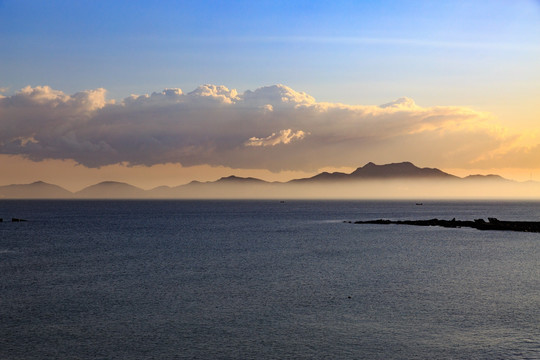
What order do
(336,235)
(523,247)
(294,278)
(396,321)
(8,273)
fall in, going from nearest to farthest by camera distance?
(396,321) → (294,278) → (8,273) → (523,247) → (336,235)

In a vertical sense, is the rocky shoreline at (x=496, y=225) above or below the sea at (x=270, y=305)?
above

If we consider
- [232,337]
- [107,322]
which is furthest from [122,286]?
[232,337]

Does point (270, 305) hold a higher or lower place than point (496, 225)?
lower

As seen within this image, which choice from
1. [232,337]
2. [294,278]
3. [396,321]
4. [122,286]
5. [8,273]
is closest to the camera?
[232,337]

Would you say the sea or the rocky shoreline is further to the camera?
the rocky shoreline

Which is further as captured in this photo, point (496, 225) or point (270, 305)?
point (496, 225)

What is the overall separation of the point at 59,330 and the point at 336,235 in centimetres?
8294

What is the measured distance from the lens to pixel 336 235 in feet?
366

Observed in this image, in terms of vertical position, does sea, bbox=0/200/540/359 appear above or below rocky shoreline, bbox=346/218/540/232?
below

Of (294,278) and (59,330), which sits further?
(294,278)

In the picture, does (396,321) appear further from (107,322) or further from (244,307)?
(107,322)

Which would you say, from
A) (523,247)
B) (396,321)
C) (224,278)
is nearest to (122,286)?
(224,278)

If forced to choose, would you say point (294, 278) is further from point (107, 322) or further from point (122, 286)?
point (107, 322)

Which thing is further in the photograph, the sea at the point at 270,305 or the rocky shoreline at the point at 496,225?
the rocky shoreline at the point at 496,225
